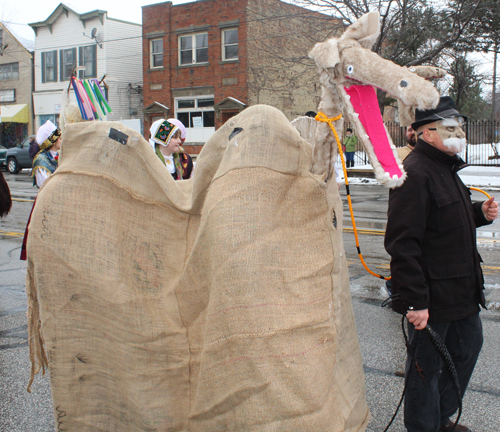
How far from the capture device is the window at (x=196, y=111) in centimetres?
2834

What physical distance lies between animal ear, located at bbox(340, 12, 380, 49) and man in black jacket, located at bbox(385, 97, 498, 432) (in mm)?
619

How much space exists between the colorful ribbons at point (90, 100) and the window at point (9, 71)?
36.5 m

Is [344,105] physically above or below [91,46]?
below

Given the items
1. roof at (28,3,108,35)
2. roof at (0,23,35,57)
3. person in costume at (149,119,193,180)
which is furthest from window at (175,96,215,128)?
person in costume at (149,119,193,180)

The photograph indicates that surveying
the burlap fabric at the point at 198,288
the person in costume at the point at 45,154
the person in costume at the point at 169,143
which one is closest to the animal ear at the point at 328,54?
the burlap fabric at the point at 198,288

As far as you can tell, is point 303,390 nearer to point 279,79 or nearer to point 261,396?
point 261,396

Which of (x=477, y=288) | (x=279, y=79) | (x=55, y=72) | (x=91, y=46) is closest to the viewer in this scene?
(x=477, y=288)

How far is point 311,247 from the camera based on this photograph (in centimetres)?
214

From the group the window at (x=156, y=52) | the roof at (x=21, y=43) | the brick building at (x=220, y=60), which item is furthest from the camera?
the roof at (x=21, y=43)

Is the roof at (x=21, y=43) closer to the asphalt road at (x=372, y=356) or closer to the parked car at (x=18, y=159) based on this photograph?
the parked car at (x=18, y=159)

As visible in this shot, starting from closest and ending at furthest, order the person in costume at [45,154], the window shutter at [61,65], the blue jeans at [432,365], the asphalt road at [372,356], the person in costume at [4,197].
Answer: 1. the blue jeans at [432,365]
2. the asphalt road at [372,356]
3. the person in costume at [4,197]
4. the person in costume at [45,154]
5. the window shutter at [61,65]

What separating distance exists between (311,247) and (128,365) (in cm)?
100

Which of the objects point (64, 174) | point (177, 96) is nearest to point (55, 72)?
point (177, 96)

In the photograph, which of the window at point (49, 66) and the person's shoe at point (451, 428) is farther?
the window at point (49, 66)
